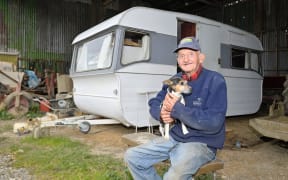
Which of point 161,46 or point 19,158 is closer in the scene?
point 19,158

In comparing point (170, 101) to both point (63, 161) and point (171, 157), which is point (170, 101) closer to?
point (171, 157)

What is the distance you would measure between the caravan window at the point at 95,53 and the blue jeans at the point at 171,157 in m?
2.61

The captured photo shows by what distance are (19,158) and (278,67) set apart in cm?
1093

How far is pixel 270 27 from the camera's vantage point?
11750 millimetres

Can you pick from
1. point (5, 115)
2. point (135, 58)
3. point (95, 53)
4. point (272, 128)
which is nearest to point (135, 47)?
point (135, 58)

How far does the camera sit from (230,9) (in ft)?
44.2

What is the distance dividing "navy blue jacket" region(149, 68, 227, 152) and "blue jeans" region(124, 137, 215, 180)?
0.07 m

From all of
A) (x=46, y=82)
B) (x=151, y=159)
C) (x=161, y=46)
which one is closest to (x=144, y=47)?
(x=161, y=46)

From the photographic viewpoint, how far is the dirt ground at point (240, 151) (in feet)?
10.0

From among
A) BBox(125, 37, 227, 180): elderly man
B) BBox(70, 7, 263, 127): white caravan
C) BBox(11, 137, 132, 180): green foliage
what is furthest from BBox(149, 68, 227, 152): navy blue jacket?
BBox(70, 7, 263, 127): white caravan

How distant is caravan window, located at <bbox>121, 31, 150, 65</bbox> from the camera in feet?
14.8

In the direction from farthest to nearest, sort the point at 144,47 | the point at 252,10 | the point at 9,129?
the point at 252,10 → the point at 9,129 → the point at 144,47

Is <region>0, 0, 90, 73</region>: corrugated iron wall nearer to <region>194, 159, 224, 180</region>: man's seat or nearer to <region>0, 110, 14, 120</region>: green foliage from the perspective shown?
<region>0, 110, 14, 120</region>: green foliage

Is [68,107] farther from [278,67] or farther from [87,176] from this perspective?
[278,67]
